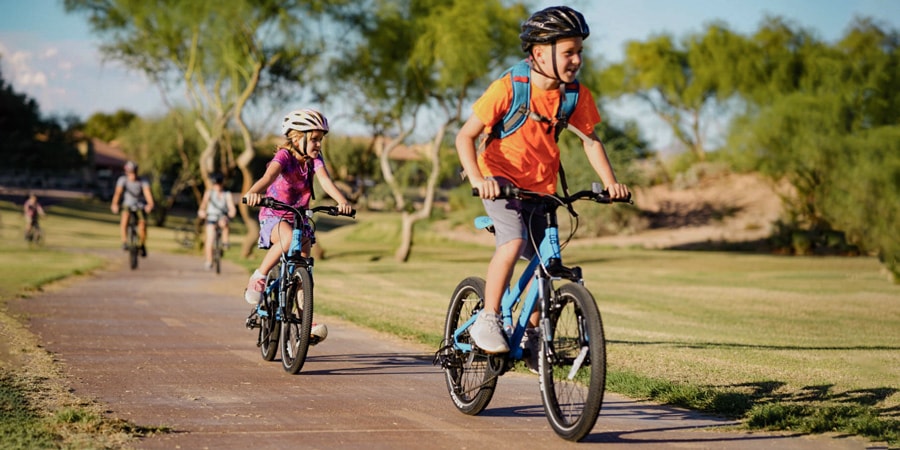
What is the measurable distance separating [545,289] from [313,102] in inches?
1317

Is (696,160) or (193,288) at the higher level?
(696,160)

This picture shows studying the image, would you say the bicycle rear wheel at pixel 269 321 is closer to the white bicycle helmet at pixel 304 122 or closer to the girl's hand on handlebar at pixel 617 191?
the white bicycle helmet at pixel 304 122

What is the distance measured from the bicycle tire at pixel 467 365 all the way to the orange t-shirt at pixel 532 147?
766 millimetres

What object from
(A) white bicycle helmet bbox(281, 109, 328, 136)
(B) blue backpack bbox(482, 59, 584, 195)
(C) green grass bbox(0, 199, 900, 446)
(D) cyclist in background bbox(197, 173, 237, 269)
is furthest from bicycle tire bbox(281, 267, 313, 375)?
(D) cyclist in background bbox(197, 173, 237, 269)

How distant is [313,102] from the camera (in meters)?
Result: 38.5

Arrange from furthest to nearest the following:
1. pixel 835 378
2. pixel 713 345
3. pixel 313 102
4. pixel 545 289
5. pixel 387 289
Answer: pixel 313 102 → pixel 387 289 → pixel 713 345 → pixel 835 378 → pixel 545 289

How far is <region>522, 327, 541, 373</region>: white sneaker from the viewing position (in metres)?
5.93

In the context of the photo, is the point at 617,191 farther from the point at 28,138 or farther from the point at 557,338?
the point at 28,138

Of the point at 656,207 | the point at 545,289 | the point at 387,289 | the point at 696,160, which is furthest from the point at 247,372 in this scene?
the point at 696,160

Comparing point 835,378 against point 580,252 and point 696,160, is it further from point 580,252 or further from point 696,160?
point 696,160

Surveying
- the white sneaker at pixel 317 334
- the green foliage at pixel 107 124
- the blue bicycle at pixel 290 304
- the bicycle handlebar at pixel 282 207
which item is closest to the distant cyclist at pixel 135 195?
the blue bicycle at pixel 290 304

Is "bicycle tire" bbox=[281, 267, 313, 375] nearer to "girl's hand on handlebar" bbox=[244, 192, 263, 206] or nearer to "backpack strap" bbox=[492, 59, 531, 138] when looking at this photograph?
"girl's hand on handlebar" bbox=[244, 192, 263, 206]

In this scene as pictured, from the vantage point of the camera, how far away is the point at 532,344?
235 inches

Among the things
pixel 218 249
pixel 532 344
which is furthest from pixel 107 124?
pixel 532 344
